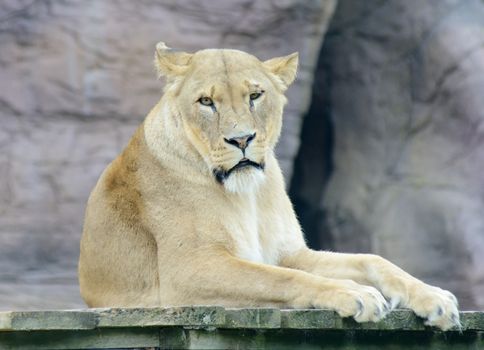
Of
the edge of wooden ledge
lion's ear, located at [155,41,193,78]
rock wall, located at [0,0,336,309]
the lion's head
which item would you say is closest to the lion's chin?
the lion's head

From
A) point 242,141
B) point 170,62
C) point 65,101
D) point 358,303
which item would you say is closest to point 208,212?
point 242,141

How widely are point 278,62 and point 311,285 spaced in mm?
1349

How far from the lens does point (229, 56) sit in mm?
5590

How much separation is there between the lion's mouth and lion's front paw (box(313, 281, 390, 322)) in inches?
29.6

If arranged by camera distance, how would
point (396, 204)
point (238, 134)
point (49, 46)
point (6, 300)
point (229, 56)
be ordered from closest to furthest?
point (238, 134)
point (229, 56)
point (6, 300)
point (49, 46)
point (396, 204)

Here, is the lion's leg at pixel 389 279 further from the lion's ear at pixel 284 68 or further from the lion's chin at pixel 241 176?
the lion's ear at pixel 284 68

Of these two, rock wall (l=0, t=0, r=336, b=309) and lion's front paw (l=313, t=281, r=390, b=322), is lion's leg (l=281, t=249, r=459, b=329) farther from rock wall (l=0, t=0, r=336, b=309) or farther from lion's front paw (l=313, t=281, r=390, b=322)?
rock wall (l=0, t=0, r=336, b=309)

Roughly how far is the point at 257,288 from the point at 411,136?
4.36 meters

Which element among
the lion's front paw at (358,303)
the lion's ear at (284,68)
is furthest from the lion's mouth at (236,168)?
the lion's front paw at (358,303)

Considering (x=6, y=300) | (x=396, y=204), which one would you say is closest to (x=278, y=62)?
(x=6, y=300)

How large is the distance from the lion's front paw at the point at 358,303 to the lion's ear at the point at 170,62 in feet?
4.71

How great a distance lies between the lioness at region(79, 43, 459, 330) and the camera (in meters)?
5.20

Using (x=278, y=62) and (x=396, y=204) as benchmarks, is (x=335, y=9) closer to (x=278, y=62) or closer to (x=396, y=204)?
→ (x=396, y=204)

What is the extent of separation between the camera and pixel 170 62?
5.72 metres
